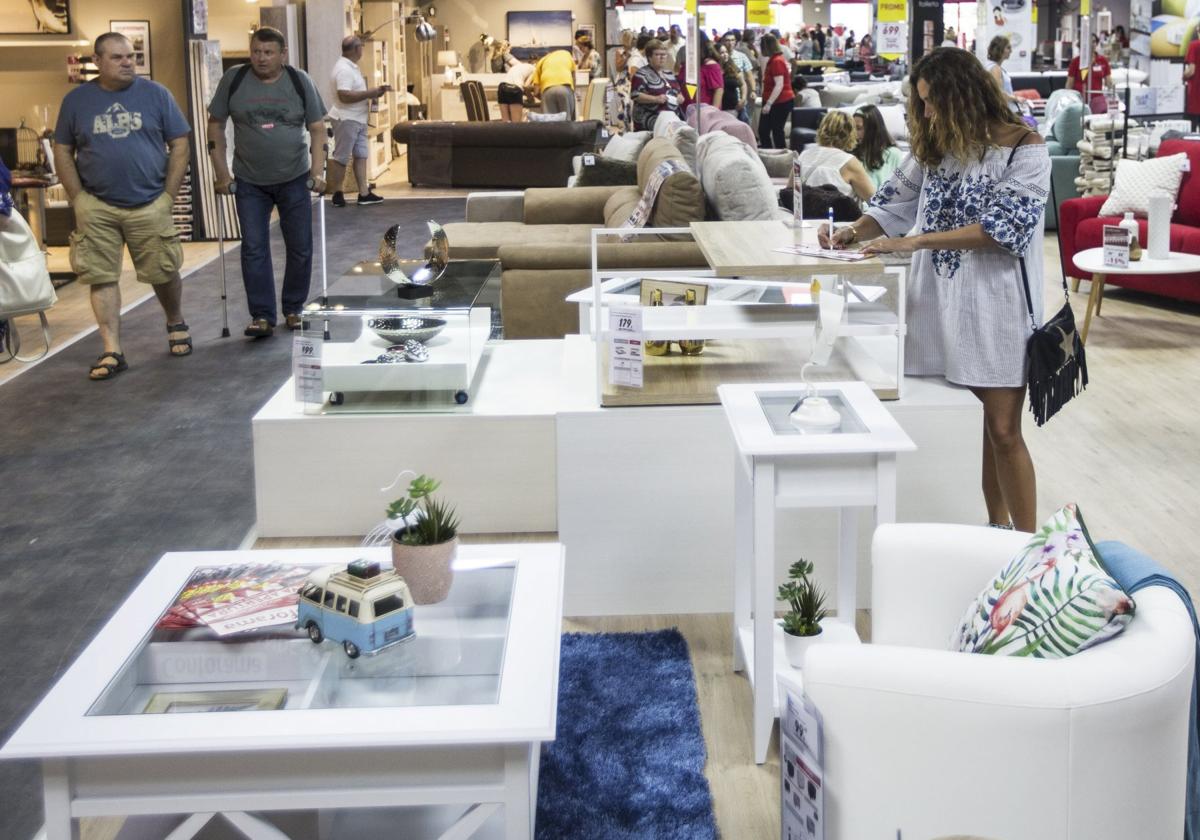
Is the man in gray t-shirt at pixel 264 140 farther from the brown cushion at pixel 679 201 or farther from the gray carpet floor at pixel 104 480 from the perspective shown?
the brown cushion at pixel 679 201

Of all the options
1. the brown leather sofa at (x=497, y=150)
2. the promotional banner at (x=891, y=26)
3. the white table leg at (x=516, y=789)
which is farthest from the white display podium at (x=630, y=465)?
the promotional banner at (x=891, y=26)

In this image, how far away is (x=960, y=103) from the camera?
343cm

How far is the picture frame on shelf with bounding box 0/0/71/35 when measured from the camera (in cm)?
1155

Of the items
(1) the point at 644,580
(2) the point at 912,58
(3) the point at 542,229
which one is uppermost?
(2) the point at 912,58

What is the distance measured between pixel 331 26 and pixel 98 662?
43.4 feet

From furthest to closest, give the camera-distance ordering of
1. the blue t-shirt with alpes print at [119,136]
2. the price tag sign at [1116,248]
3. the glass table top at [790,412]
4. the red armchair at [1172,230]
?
the red armchair at [1172,230], the price tag sign at [1116,248], the blue t-shirt with alpes print at [119,136], the glass table top at [790,412]

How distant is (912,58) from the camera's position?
10664 mm

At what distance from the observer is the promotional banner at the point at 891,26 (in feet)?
51.9

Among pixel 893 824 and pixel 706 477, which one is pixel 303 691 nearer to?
pixel 893 824

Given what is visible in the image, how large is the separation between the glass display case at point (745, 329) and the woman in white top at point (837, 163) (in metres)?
2.47

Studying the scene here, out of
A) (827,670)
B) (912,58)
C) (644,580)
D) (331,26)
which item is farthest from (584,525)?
(331,26)

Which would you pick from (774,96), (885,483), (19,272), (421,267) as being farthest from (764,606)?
(774,96)

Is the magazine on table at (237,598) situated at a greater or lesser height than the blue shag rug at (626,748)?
greater

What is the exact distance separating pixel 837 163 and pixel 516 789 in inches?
210
